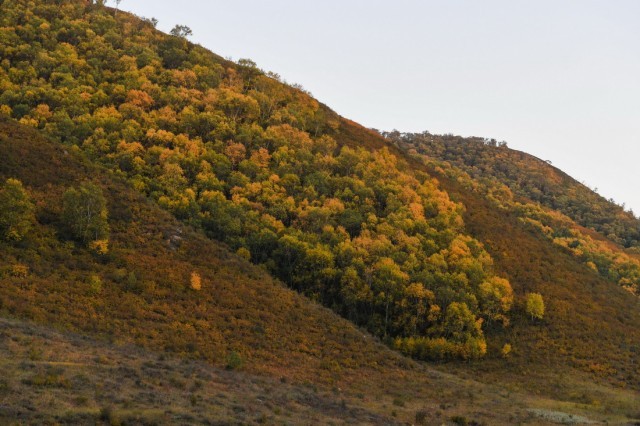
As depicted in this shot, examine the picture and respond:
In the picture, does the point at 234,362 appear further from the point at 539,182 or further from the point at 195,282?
the point at 539,182

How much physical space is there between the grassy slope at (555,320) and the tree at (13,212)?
134ft

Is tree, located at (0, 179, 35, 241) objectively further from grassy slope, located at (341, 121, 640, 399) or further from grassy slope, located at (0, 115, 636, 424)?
grassy slope, located at (341, 121, 640, 399)

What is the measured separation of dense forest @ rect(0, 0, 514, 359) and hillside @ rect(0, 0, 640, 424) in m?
0.30

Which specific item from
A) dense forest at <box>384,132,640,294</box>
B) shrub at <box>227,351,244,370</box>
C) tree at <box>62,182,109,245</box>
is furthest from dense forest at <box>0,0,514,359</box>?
dense forest at <box>384,132,640,294</box>

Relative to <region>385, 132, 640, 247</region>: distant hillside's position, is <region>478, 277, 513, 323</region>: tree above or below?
below

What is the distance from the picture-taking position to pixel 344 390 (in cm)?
3666

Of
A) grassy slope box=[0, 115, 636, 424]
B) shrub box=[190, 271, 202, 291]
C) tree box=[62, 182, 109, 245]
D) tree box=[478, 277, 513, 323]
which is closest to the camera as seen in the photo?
grassy slope box=[0, 115, 636, 424]

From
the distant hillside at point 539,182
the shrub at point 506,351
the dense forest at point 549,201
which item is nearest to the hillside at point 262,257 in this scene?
the shrub at point 506,351

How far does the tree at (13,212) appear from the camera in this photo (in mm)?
40594

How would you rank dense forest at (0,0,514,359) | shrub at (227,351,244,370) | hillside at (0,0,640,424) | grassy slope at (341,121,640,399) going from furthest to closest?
1. dense forest at (0,0,514,359)
2. grassy slope at (341,121,640,399)
3. hillside at (0,0,640,424)
4. shrub at (227,351,244,370)

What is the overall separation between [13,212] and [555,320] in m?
57.2

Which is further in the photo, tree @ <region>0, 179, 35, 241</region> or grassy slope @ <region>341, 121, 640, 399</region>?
grassy slope @ <region>341, 121, 640, 399</region>

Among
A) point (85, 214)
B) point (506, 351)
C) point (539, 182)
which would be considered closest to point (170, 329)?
point (85, 214)

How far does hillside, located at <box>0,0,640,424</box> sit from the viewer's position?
36.2 metres
